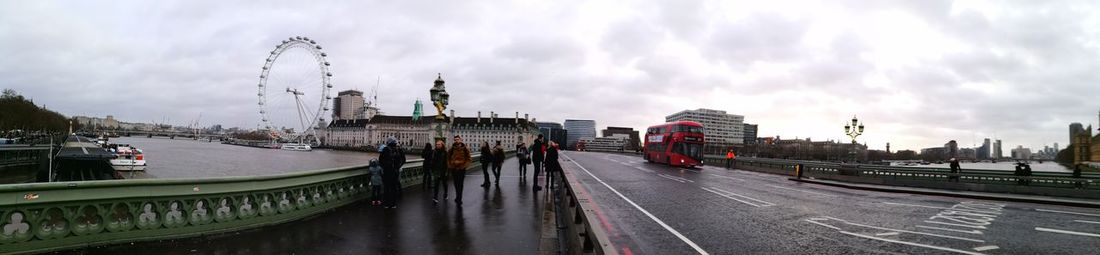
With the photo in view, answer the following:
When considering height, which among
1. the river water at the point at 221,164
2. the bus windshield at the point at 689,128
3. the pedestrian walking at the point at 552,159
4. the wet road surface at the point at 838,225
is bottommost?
the river water at the point at 221,164

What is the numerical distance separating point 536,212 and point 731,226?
Answer: 4.10 meters

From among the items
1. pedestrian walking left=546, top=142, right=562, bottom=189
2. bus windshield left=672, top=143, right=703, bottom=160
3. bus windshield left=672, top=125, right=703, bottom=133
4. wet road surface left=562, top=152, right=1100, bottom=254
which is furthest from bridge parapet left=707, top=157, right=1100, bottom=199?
pedestrian walking left=546, top=142, right=562, bottom=189

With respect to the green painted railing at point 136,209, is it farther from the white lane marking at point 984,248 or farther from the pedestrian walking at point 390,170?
the white lane marking at point 984,248

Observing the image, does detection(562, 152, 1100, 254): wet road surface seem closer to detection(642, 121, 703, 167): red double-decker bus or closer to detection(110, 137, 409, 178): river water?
detection(110, 137, 409, 178): river water

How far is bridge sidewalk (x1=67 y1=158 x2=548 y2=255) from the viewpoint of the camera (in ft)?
22.3

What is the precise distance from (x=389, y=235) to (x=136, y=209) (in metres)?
3.24

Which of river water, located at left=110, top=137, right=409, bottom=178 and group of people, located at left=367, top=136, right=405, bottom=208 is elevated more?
group of people, located at left=367, top=136, right=405, bottom=208

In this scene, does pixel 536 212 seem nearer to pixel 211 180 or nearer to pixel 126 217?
pixel 211 180

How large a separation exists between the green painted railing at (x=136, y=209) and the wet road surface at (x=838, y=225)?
5825 mm

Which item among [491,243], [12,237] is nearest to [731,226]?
[491,243]

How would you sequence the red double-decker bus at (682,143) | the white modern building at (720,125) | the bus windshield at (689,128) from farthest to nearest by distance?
the white modern building at (720,125), the red double-decker bus at (682,143), the bus windshield at (689,128)

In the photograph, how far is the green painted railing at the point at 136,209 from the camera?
5.75 meters

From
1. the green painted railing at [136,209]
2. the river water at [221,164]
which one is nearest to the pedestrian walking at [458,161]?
the green painted railing at [136,209]

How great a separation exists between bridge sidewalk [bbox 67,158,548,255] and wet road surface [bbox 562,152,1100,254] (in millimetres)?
1841
